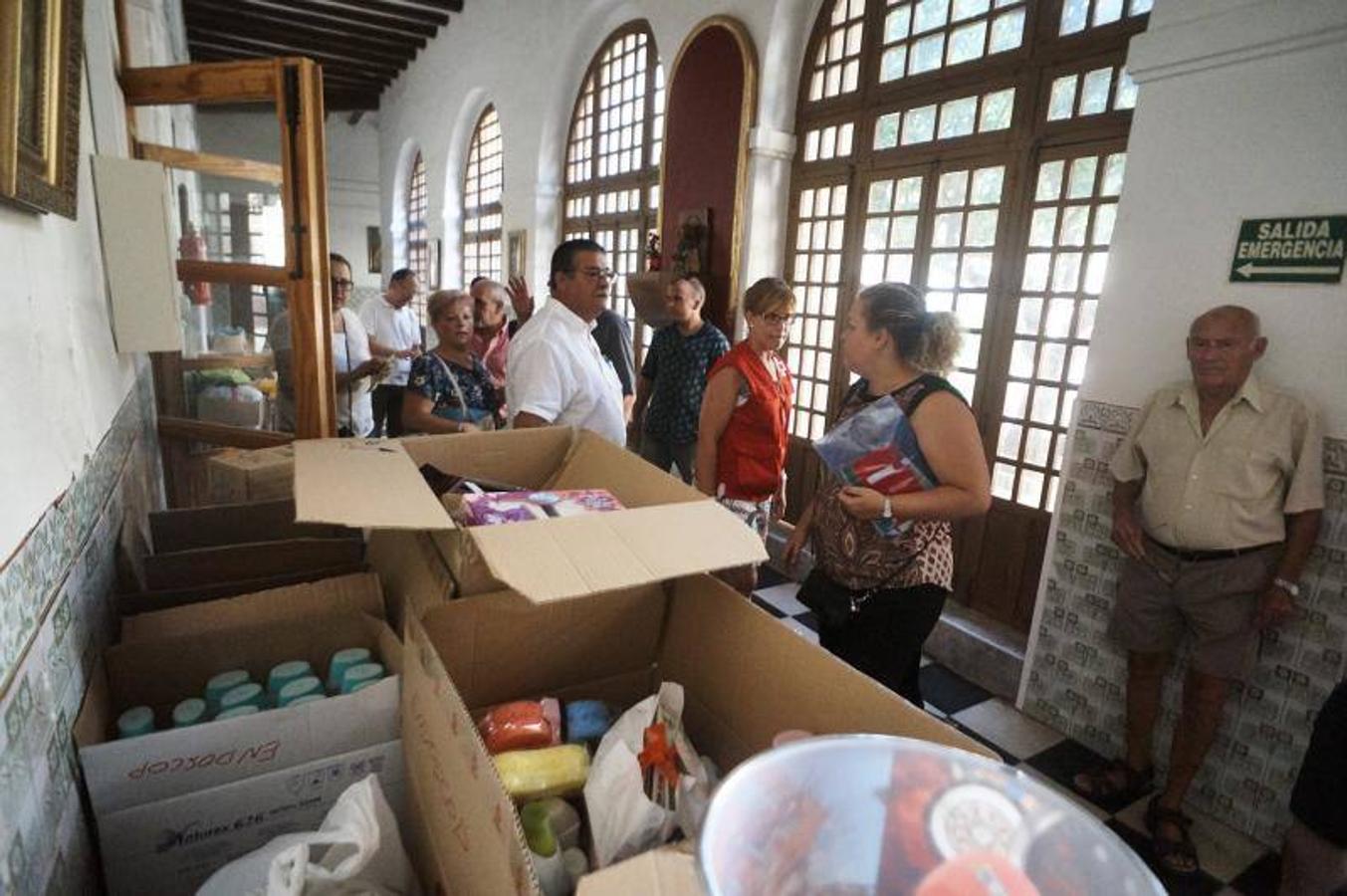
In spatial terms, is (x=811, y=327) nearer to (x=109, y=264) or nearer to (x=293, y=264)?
(x=293, y=264)

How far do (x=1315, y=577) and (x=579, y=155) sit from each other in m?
5.61

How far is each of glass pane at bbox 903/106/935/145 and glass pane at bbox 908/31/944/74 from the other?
0.17m

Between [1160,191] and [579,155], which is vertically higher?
[579,155]

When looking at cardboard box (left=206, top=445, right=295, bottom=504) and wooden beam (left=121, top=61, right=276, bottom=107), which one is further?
cardboard box (left=206, top=445, right=295, bottom=504)

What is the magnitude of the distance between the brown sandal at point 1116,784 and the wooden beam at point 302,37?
30.8 ft

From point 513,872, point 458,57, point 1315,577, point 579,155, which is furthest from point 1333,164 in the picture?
point 458,57

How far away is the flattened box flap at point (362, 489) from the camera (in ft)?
3.14

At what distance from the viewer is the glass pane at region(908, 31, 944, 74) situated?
3.04m

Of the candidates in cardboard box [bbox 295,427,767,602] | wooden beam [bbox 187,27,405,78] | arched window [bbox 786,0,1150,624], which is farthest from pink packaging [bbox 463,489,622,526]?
wooden beam [bbox 187,27,405,78]

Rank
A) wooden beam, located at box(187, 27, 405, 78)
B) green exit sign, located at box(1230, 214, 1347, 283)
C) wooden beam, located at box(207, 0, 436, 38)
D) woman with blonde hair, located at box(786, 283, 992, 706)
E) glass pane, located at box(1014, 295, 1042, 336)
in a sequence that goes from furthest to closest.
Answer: wooden beam, located at box(187, 27, 405, 78), wooden beam, located at box(207, 0, 436, 38), glass pane, located at box(1014, 295, 1042, 336), green exit sign, located at box(1230, 214, 1347, 283), woman with blonde hair, located at box(786, 283, 992, 706)

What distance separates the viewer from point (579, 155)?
6.01 m

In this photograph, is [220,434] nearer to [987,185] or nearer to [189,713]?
[189,713]

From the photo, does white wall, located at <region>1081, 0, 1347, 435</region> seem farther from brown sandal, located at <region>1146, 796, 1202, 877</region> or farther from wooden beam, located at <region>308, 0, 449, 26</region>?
wooden beam, located at <region>308, 0, 449, 26</region>

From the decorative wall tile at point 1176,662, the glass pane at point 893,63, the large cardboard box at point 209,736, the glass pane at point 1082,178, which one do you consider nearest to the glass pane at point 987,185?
the glass pane at point 1082,178
